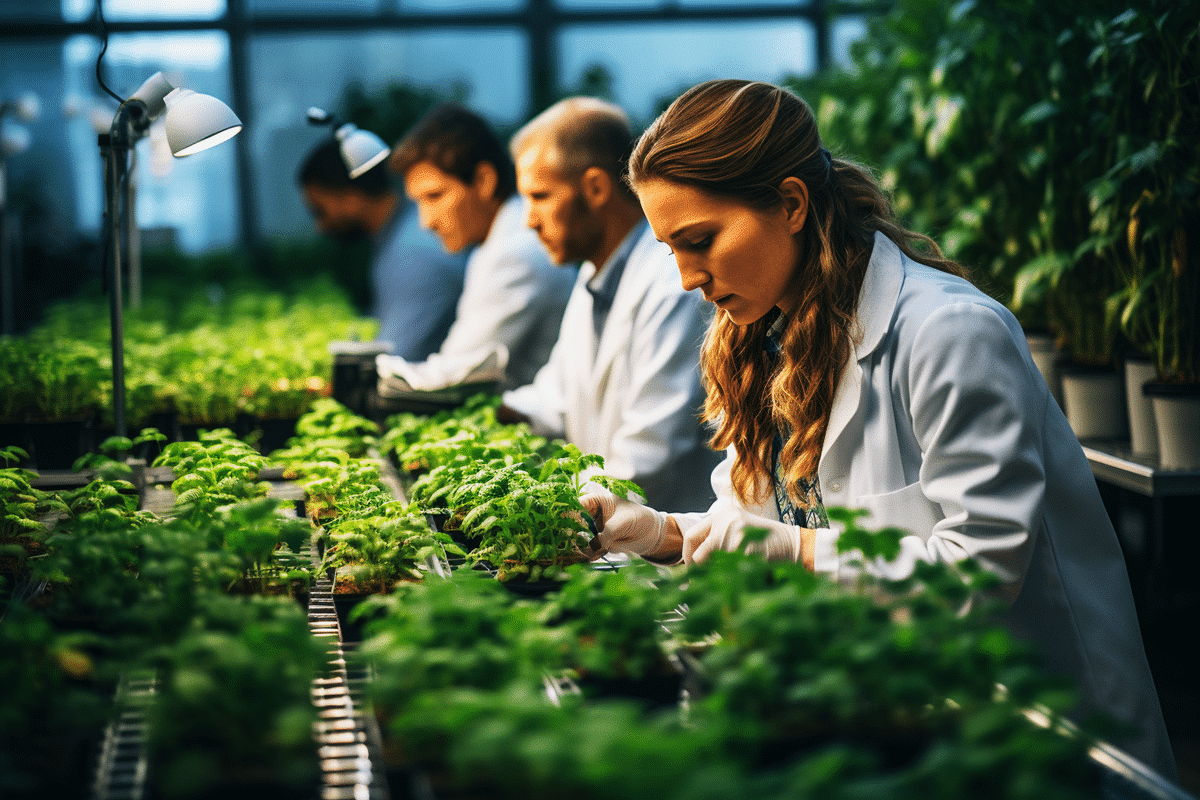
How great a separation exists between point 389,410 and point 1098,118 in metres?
1.98

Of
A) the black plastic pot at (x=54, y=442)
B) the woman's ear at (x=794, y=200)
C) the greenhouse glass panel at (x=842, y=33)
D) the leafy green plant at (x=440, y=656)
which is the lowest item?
the black plastic pot at (x=54, y=442)

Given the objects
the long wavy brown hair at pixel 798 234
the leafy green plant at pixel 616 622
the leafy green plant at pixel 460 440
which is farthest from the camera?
the leafy green plant at pixel 460 440

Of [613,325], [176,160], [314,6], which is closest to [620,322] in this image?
[613,325]

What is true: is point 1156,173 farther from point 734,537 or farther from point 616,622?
point 616,622

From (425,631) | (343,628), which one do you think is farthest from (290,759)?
(343,628)

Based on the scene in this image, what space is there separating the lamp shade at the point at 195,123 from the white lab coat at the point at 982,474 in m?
1.21

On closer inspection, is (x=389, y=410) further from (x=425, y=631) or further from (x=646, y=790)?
(x=646, y=790)

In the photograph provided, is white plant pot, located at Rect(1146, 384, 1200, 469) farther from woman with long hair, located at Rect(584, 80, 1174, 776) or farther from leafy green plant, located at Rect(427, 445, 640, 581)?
leafy green plant, located at Rect(427, 445, 640, 581)

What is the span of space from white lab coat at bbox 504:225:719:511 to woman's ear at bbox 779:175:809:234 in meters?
0.65

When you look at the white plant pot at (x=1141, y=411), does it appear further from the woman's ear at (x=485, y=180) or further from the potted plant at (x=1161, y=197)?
the woman's ear at (x=485, y=180)

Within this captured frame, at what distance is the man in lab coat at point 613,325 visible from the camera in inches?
86.3

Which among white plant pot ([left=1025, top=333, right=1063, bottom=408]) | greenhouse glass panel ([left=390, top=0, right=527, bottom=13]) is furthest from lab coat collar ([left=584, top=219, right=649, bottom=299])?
greenhouse glass panel ([left=390, top=0, right=527, bottom=13])

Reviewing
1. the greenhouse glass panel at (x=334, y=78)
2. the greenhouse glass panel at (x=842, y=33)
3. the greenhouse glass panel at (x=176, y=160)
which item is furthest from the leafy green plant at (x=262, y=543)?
the greenhouse glass panel at (x=842, y=33)

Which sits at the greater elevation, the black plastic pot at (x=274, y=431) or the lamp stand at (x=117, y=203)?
the lamp stand at (x=117, y=203)
